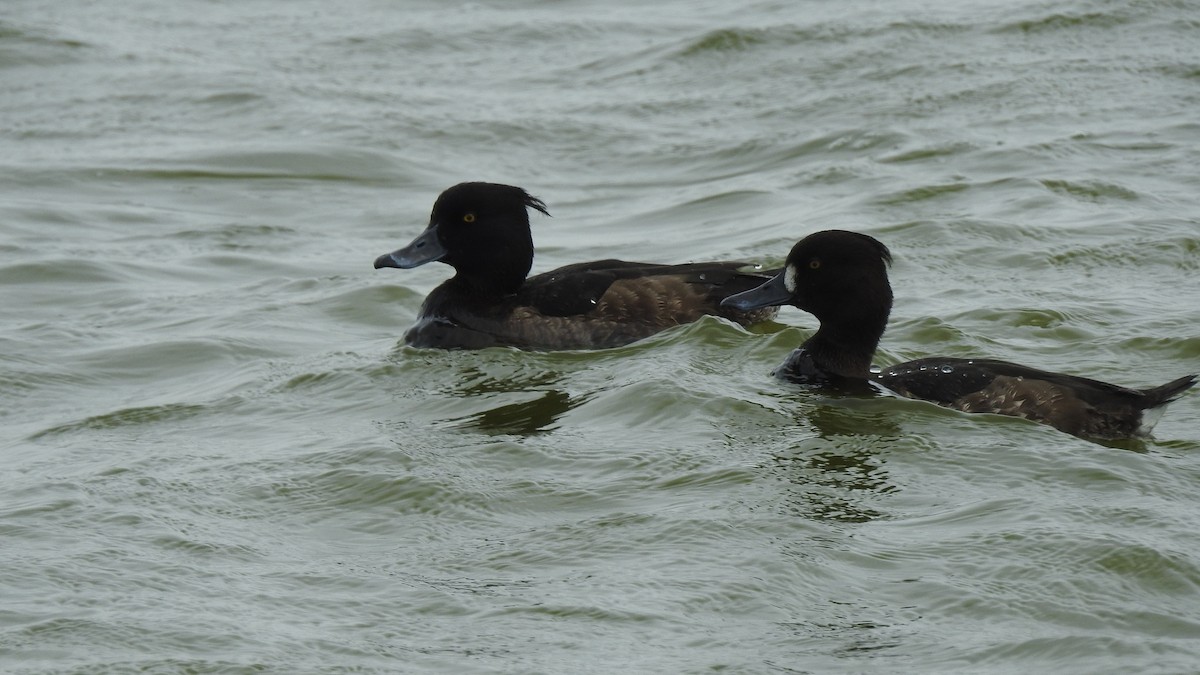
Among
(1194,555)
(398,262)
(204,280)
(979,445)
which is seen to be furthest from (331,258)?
(1194,555)

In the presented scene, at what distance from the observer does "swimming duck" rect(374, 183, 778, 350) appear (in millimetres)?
10422

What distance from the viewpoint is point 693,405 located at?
30.8 feet

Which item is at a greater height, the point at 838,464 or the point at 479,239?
the point at 479,239

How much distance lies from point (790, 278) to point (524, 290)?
1906 mm

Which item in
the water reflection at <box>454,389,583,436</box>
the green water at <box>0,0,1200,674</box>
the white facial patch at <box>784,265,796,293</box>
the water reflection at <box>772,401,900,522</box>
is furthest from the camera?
the white facial patch at <box>784,265,796,293</box>

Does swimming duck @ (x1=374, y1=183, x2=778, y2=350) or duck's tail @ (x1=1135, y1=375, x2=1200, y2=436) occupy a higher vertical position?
swimming duck @ (x1=374, y1=183, x2=778, y2=350)

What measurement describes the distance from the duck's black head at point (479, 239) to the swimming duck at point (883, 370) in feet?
5.36

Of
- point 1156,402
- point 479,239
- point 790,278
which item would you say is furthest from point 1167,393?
point 479,239

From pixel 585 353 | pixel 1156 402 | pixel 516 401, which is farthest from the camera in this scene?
pixel 585 353

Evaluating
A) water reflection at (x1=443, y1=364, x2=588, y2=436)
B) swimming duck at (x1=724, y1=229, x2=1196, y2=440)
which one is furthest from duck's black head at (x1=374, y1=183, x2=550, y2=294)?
swimming duck at (x1=724, y1=229, x2=1196, y2=440)

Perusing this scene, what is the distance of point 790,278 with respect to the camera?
952 cm

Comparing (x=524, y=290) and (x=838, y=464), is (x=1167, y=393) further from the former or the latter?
(x=524, y=290)

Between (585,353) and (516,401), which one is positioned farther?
(585,353)

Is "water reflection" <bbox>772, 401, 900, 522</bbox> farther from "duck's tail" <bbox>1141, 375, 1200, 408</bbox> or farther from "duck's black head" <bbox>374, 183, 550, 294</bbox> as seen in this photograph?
"duck's black head" <bbox>374, 183, 550, 294</bbox>
